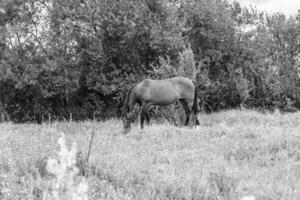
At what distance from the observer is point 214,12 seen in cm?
1847

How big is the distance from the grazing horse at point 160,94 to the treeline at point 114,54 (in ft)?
14.5

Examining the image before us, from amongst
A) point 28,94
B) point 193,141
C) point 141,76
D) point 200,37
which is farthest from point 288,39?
point 193,141

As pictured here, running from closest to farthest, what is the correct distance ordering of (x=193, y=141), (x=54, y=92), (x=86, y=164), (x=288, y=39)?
(x=86, y=164), (x=193, y=141), (x=54, y=92), (x=288, y=39)

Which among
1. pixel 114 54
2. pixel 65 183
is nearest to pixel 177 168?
pixel 65 183

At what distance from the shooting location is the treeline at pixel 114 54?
677 inches

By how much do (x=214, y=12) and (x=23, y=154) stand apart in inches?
615

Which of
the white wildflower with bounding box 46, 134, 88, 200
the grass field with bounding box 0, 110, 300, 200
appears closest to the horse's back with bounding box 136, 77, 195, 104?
the grass field with bounding box 0, 110, 300, 200

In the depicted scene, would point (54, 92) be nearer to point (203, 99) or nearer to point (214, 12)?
point (203, 99)

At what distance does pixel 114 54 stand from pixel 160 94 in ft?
23.2

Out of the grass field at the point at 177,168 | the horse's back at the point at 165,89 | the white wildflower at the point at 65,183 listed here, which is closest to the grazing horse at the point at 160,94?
the horse's back at the point at 165,89

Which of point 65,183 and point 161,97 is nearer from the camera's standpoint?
point 65,183

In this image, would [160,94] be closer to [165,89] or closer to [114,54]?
[165,89]

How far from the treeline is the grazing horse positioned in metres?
4.42

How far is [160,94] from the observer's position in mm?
11508
